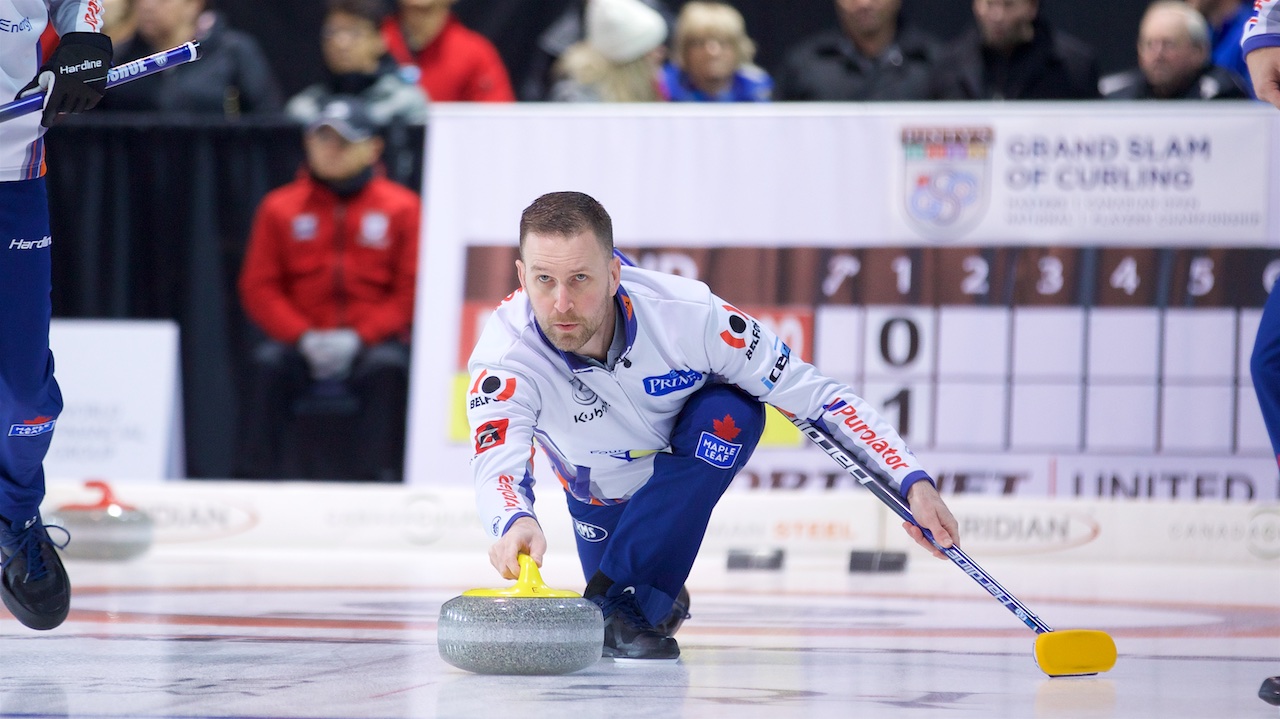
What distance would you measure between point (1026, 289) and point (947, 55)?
1342 mm

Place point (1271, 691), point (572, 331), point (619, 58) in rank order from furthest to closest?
1. point (619, 58)
2. point (572, 331)
3. point (1271, 691)

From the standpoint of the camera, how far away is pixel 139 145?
8.25 metres

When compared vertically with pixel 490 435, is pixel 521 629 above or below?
below

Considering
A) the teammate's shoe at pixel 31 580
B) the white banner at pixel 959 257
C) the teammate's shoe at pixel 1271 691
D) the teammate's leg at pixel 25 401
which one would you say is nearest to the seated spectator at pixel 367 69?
the white banner at pixel 959 257

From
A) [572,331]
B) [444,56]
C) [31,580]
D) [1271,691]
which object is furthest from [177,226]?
[1271,691]

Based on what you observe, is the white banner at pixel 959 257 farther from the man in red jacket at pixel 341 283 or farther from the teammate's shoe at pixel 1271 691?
the teammate's shoe at pixel 1271 691

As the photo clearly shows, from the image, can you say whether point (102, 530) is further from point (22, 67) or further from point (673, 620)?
point (673, 620)

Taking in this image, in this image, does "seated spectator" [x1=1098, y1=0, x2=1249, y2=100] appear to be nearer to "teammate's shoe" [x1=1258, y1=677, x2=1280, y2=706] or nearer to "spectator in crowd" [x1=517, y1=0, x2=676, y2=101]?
"spectator in crowd" [x1=517, y1=0, x2=676, y2=101]

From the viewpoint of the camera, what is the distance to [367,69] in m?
8.12

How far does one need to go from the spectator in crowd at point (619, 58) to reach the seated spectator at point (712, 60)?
0.13 meters

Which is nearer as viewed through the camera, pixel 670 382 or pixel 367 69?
pixel 670 382

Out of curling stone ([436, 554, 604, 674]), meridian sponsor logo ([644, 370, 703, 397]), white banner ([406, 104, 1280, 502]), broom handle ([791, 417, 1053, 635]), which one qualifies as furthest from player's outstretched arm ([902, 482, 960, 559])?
white banner ([406, 104, 1280, 502])

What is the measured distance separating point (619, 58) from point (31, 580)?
4.78 m

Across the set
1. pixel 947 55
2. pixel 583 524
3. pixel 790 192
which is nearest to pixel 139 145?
pixel 790 192
